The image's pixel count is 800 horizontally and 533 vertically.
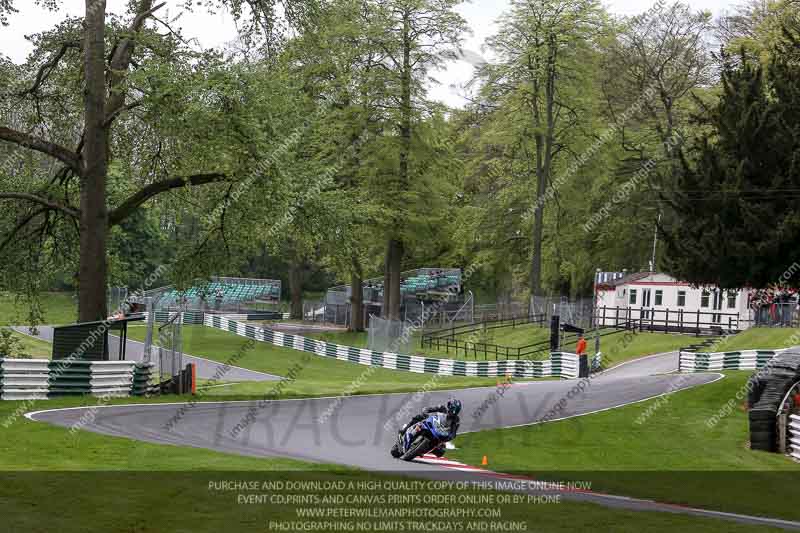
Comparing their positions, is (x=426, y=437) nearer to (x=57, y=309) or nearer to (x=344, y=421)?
(x=344, y=421)

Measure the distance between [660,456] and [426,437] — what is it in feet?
20.1

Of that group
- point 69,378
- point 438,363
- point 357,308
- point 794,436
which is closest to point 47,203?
point 69,378

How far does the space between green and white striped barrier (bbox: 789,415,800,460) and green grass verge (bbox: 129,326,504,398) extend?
1338cm

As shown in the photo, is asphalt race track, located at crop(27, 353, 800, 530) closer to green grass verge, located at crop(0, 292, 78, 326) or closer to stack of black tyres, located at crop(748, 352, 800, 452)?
stack of black tyres, located at crop(748, 352, 800, 452)

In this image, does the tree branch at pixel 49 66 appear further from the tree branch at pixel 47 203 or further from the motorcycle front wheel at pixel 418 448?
the motorcycle front wheel at pixel 418 448

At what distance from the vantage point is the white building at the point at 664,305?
50688mm

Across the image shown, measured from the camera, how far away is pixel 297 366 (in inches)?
1861

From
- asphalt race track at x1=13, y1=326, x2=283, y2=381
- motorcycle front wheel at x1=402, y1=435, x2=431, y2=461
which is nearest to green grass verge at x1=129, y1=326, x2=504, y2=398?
asphalt race track at x1=13, y1=326, x2=283, y2=381

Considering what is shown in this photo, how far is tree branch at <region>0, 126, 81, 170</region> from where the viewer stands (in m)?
24.6

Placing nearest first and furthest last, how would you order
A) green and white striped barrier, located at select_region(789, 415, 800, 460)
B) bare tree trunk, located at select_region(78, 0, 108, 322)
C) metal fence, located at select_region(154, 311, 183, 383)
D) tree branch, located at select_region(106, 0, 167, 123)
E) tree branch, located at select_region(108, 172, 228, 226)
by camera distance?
green and white striped barrier, located at select_region(789, 415, 800, 460)
metal fence, located at select_region(154, 311, 183, 383)
tree branch, located at select_region(108, 172, 228, 226)
bare tree trunk, located at select_region(78, 0, 108, 322)
tree branch, located at select_region(106, 0, 167, 123)

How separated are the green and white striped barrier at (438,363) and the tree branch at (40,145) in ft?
74.4

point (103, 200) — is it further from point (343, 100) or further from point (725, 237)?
point (343, 100)

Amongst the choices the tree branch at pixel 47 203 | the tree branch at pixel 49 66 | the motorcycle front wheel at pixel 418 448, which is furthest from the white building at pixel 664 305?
the motorcycle front wheel at pixel 418 448

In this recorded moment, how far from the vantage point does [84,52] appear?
25.6m
